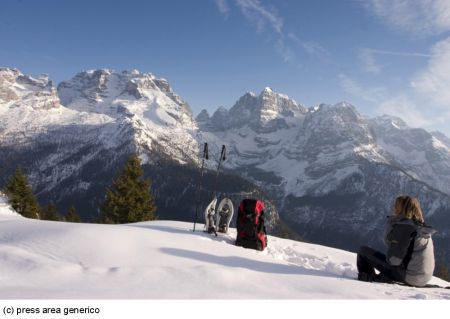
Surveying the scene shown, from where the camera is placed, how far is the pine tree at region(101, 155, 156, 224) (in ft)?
126

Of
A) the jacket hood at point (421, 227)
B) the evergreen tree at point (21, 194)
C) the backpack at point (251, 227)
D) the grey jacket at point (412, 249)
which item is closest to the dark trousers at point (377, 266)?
the grey jacket at point (412, 249)

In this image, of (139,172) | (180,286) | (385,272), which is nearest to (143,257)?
(180,286)

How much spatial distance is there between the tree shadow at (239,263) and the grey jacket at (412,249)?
1736 mm

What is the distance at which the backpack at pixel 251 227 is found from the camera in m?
14.1

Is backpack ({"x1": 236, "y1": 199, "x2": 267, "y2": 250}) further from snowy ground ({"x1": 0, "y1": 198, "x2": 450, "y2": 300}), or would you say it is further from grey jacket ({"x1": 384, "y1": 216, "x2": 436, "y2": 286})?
grey jacket ({"x1": 384, "y1": 216, "x2": 436, "y2": 286})

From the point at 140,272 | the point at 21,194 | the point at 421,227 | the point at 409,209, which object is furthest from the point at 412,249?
the point at 21,194

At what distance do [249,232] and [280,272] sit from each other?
4.21m

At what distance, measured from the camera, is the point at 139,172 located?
39.7 metres

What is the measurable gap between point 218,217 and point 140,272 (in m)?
7.33

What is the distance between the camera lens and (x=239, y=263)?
34.8ft

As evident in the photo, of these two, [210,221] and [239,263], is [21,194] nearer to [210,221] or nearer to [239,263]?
[210,221]
